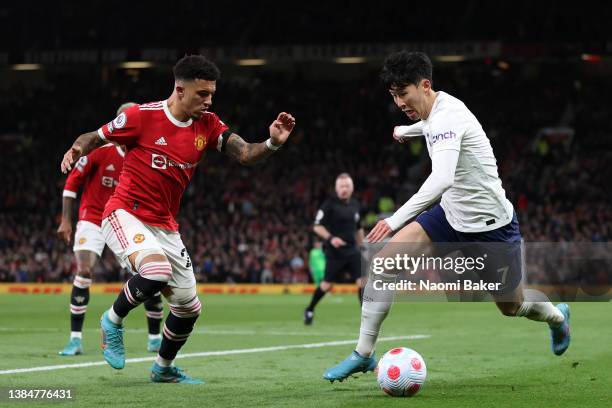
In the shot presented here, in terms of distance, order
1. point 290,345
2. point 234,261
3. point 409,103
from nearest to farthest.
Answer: point 409,103 < point 290,345 < point 234,261

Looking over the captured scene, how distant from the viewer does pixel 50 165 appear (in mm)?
40625

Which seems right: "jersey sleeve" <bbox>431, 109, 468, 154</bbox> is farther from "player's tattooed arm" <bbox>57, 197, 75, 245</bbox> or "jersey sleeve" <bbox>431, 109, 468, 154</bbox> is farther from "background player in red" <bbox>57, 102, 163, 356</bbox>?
"player's tattooed arm" <bbox>57, 197, 75, 245</bbox>

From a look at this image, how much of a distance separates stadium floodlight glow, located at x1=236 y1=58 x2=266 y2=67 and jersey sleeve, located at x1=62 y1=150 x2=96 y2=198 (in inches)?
1149

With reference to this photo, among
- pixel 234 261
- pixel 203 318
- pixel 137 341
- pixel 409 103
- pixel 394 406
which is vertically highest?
pixel 409 103

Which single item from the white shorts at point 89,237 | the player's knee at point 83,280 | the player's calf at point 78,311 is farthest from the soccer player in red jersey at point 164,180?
the player's knee at point 83,280

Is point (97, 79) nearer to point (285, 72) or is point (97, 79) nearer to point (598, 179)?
point (285, 72)

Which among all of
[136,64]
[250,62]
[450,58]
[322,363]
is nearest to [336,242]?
[322,363]

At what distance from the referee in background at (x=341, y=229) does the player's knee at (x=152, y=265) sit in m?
9.60

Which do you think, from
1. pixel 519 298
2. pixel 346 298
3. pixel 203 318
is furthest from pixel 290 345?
pixel 346 298

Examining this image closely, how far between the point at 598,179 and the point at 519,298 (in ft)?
87.7

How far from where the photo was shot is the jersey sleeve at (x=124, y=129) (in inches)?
332

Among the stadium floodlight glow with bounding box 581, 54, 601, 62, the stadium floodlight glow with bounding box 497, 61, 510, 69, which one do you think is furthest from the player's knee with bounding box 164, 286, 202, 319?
the stadium floodlight glow with bounding box 497, 61, 510, 69

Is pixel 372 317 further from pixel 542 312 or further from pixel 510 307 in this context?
pixel 542 312

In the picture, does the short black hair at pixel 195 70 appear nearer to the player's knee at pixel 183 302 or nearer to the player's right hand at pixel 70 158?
the player's right hand at pixel 70 158
